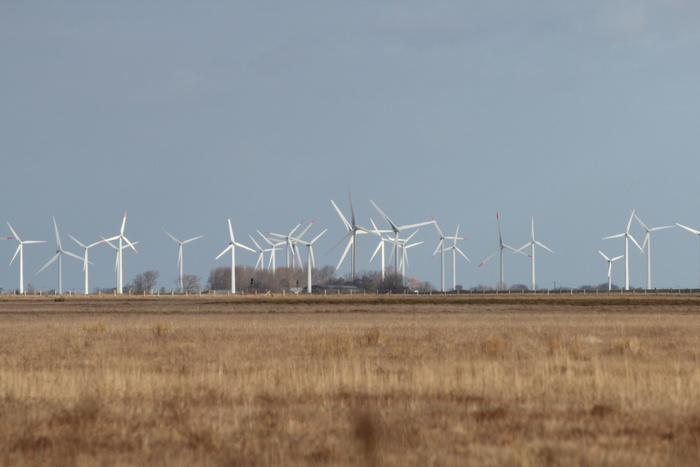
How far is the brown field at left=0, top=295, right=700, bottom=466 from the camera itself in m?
13.0

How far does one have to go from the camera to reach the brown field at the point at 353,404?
13.0 meters

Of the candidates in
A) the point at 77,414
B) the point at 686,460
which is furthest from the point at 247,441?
the point at 686,460

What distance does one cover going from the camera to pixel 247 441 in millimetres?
13977

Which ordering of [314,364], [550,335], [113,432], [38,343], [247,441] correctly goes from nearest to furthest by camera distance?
[247,441], [113,432], [314,364], [38,343], [550,335]

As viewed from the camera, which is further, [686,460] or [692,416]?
[692,416]

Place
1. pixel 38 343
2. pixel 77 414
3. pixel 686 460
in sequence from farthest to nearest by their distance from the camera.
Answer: pixel 38 343 → pixel 77 414 → pixel 686 460

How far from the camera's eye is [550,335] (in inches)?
1495

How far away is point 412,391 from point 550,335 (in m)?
19.7

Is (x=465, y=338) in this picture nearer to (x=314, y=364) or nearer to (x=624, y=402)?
(x=314, y=364)

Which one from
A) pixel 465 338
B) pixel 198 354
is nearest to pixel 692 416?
pixel 198 354

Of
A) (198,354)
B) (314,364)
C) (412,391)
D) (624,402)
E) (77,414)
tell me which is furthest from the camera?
(198,354)

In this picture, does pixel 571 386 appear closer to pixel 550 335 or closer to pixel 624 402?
pixel 624 402

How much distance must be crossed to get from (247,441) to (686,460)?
19.2ft

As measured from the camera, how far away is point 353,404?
17469mm
